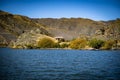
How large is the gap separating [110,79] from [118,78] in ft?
5.60

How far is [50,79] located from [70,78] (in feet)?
11.2

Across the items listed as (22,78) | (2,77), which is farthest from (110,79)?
(2,77)

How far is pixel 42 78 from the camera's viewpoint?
42406 millimetres

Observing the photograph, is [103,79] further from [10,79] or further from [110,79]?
[10,79]

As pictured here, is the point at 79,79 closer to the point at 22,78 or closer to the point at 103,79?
the point at 103,79

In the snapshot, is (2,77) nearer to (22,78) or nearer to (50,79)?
(22,78)

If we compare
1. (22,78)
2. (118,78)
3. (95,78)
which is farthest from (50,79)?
(118,78)

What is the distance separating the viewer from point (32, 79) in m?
41.2

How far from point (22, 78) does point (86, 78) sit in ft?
34.0

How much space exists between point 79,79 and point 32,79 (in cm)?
745

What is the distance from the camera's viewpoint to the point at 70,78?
42.7 metres

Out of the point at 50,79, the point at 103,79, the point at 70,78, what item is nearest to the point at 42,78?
the point at 50,79

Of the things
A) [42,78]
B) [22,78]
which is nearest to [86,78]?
[42,78]

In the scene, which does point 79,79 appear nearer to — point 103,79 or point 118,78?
point 103,79
